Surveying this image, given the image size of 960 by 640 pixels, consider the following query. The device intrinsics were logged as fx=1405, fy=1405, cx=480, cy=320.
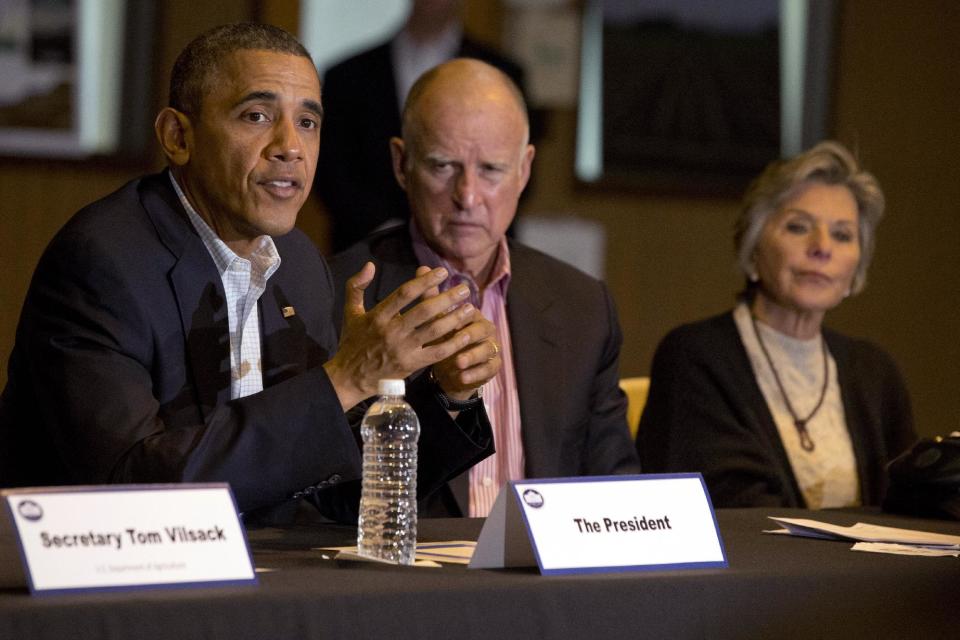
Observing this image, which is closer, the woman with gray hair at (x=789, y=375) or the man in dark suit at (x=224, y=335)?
the man in dark suit at (x=224, y=335)

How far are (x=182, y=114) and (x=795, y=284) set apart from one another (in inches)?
75.3

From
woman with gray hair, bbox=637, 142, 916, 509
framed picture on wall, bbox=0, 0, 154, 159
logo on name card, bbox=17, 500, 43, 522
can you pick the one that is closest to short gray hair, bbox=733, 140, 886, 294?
woman with gray hair, bbox=637, 142, 916, 509

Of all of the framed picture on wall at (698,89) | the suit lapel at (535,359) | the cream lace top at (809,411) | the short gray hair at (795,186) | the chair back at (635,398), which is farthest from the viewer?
the framed picture on wall at (698,89)

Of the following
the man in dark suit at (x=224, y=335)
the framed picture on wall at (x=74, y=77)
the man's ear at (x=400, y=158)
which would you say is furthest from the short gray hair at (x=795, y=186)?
the framed picture on wall at (x=74, y=77)

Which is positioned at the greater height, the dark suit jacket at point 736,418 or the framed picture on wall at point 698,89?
the framed picture on wall at point 698,89

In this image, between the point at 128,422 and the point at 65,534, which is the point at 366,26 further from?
the point at 65,534

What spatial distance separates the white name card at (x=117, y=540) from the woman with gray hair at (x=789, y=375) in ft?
6.28

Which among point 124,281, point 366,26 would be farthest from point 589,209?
point 124,281

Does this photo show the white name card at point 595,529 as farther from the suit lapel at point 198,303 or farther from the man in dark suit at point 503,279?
the man in dark suit at point 503,279

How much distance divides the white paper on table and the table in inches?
3.6

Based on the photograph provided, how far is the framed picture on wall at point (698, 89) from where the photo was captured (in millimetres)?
6062

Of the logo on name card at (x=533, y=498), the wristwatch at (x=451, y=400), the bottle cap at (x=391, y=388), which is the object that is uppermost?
the bottle cap at (x=391, y=388)

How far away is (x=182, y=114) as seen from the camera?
97.0 inches

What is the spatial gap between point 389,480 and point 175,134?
2.69 ft
